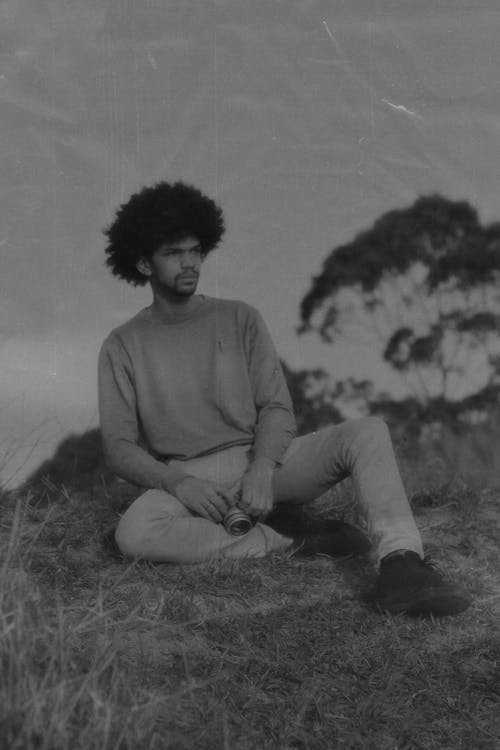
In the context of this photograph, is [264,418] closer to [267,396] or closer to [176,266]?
[267,396]

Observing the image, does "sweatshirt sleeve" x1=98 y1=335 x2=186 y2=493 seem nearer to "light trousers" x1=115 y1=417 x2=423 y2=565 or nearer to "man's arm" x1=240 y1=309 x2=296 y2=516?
"light trousers" x1=115 y1=417 x2=423 y2=565

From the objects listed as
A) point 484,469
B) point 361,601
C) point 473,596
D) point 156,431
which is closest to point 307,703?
point 361,601

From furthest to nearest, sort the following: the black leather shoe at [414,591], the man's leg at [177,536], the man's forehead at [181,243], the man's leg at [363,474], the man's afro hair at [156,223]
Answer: the man's afro hair at [156,223]
the man's forehead at [181,243]
the man's leg at [177,536]
the man's leg at [363,474]
the black leather shoe at [414,591]

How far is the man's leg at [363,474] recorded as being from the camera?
3584 mm

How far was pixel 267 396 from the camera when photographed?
4.34 meters

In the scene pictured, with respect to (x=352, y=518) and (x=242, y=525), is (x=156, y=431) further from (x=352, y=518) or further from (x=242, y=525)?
(x=352, y=518)

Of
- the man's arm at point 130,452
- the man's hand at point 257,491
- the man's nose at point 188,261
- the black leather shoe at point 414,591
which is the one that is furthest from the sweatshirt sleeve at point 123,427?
the black leather shoe at point 414,591

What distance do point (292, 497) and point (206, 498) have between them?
A: 13.9 inches

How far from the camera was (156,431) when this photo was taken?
436 centimetres

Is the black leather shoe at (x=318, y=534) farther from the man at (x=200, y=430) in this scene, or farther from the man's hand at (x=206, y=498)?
the man's hand at (x=206, y=498)

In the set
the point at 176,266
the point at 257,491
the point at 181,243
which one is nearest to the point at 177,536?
the point at 257,491

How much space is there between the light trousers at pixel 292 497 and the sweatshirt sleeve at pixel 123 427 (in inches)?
2.9

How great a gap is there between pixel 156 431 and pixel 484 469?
99.8 inches

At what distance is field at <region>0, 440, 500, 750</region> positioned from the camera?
2072 millimetres
